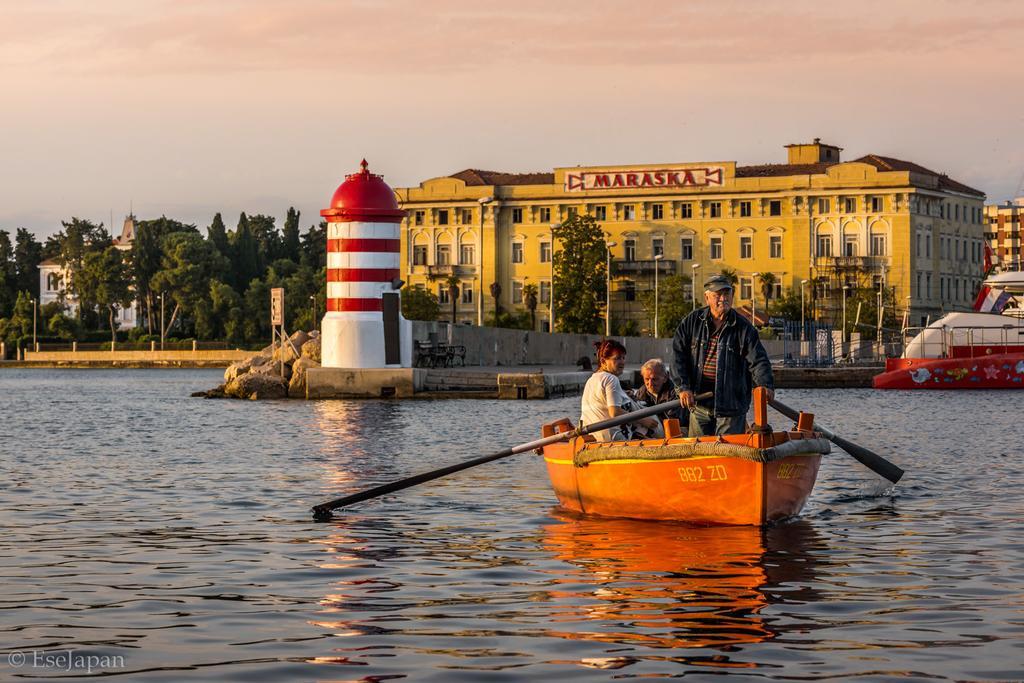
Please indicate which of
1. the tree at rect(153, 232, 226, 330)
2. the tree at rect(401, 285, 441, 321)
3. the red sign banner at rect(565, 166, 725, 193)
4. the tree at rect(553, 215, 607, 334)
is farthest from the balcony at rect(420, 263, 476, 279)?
the tree at rect(153, 232, 226, 330)

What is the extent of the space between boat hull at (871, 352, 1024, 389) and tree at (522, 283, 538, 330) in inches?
2825

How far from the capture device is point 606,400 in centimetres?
1856

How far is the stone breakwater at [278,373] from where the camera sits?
59.8 meters

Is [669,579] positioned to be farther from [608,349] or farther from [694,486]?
[608,349]

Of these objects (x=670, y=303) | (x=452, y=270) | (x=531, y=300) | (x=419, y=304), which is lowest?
(x=670, y=303)

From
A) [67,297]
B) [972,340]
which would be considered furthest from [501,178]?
[972,340]

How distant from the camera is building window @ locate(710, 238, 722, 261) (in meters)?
144

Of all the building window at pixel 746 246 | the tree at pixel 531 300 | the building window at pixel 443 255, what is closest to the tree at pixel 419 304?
the tree at pixel 531 300

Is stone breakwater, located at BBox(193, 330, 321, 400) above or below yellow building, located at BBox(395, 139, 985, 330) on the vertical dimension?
below

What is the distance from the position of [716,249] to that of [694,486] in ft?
423

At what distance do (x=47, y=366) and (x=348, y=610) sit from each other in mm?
160533

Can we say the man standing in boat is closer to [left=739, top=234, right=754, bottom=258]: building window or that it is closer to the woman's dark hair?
the woman's dark hair

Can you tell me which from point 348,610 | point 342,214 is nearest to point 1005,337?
point 342,214

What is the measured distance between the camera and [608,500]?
1827cm
